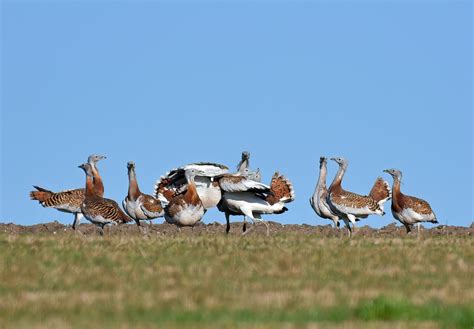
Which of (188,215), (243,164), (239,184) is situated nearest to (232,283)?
(188,215)

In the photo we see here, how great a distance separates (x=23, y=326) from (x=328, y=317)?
2.76 metres

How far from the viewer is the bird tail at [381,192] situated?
2843cm

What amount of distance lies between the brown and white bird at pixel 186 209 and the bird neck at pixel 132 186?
322 centimetres

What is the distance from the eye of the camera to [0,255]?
51.2 feet

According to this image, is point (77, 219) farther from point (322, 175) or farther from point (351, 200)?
point (351, 200)

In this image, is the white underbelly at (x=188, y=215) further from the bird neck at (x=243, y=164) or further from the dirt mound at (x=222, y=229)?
the bird neck at (x=243, y=164)

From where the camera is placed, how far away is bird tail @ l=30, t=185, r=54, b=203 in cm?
2717

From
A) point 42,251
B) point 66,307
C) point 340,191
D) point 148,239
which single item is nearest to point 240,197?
point 340,191

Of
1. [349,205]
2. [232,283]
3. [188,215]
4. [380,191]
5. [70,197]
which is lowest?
[232,283]

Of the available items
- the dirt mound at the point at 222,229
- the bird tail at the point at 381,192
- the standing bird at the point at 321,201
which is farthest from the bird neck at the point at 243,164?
the bird tail at the point at 381,192

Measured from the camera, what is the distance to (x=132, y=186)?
26.3m

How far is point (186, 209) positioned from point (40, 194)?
605 cm

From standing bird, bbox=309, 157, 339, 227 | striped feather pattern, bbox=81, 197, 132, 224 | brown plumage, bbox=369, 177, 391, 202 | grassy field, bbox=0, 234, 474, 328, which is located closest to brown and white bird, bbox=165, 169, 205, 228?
striped feather pattern, bbox=81, 197, 132, 224

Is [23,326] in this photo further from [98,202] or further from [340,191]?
[340,191]
